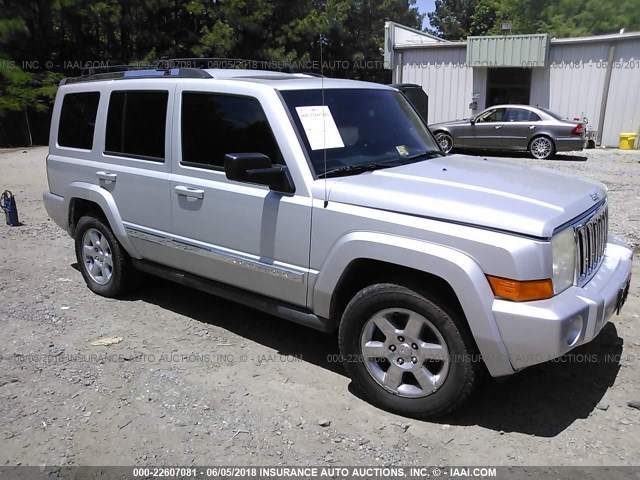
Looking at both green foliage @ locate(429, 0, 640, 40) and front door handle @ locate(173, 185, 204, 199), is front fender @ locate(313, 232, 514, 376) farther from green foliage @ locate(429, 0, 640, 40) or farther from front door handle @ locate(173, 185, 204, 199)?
green foliage @ locate(429, 0, 640, 40)

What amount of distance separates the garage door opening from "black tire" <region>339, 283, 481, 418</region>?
19.8 m

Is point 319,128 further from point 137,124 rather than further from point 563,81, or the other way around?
point 563,81

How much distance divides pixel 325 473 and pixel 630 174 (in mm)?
12230

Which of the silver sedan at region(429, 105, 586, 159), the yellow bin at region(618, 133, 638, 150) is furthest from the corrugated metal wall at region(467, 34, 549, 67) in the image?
the silver sedan at region(429, 105, 586, 159)

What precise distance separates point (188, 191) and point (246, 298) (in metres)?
0.89

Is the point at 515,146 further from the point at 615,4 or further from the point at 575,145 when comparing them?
the point at 615,4

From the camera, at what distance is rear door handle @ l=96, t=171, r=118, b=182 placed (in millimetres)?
4875

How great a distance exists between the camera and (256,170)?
3.50 m

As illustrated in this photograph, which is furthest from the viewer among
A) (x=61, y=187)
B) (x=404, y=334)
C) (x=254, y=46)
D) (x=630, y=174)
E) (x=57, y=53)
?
(x=254, y=46)

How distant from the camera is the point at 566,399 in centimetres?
360

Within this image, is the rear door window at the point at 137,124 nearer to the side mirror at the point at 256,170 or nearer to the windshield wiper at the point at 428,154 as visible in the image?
the side mirror at the point at 256,170

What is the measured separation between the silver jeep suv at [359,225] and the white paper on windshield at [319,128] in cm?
1

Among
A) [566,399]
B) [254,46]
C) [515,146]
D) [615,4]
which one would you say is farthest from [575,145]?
[615,4]

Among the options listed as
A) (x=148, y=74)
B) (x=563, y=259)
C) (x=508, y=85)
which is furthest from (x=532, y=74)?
(x=563, y=259)
